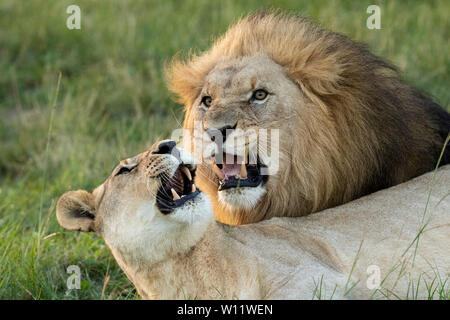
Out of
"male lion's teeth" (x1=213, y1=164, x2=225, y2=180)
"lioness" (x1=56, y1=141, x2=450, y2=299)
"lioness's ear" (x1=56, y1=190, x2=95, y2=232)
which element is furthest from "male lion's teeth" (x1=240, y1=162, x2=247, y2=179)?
"lioness's ear" (x1=56, y1=190, x2=95, y2=232)

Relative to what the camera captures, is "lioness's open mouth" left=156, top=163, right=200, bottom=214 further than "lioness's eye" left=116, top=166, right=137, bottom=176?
No

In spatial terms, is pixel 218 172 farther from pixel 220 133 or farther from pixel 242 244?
pixel 242 244

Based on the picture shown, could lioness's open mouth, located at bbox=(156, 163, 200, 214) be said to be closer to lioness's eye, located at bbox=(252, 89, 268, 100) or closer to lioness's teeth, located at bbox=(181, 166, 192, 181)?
lioness's teeth, located at bbox=(181, 166, 192, 181)

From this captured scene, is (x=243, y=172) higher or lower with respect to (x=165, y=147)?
lower

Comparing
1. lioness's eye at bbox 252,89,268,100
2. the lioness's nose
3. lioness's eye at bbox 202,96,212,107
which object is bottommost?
the lioness's nose

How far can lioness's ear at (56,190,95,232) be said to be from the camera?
3.85 meters

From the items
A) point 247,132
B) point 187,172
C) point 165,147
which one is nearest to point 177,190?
point 187,172

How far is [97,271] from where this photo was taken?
4.81 meters

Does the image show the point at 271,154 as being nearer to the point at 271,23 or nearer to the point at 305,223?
the point at 305,223

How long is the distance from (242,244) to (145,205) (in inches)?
18.6

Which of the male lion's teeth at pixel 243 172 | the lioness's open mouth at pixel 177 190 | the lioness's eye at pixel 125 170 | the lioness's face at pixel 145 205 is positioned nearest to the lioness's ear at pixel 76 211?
the lioness's face at pixel 145 205

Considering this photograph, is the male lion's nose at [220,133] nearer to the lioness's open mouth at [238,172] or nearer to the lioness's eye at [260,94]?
the lioness's open mouth at [238,172]

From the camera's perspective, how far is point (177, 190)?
3.77 meters
